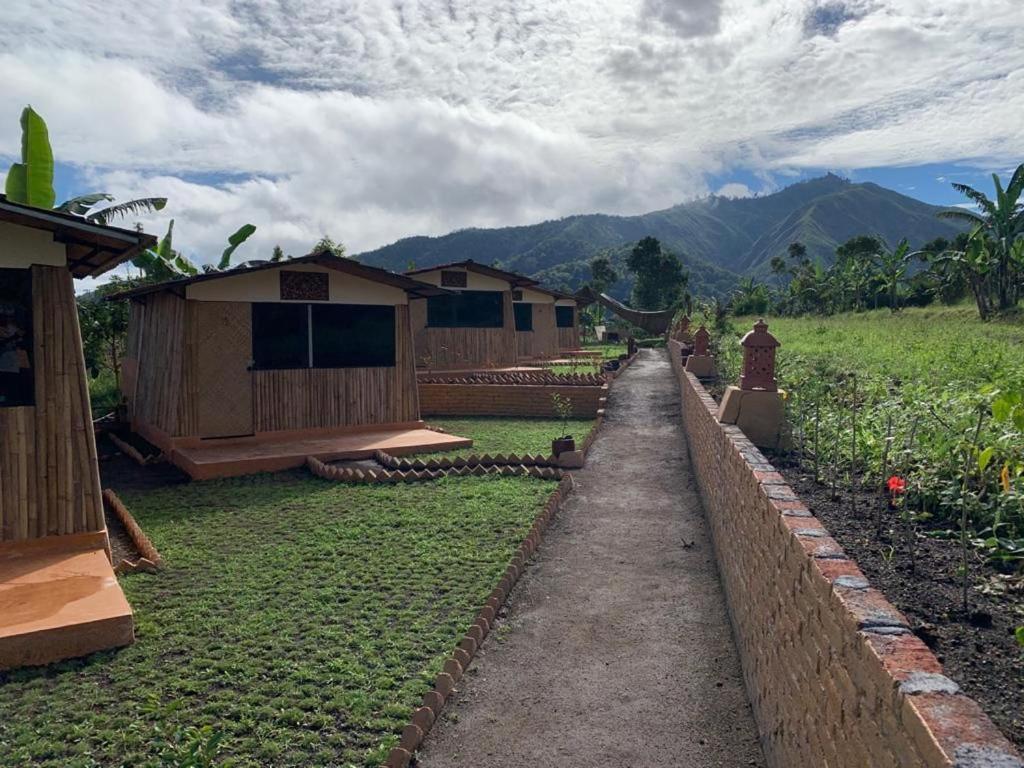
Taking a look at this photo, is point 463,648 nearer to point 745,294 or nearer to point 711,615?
point 711,615

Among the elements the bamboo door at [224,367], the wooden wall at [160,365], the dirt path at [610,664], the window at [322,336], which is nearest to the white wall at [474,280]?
the window at [322,336]

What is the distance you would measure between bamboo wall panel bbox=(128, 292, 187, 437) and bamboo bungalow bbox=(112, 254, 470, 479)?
31 millimetres

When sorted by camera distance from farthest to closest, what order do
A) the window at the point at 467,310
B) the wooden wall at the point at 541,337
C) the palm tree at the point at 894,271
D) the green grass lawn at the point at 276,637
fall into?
1. the palm tree at the point at 894,271
2. the wooden wall at the point at 541,337
3. the window at the point at 467,310
4. the green grass lawn at the point at 276,637

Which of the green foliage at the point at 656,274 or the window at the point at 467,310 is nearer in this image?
the window at the point at 467,310

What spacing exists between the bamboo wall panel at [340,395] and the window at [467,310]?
8207 mm

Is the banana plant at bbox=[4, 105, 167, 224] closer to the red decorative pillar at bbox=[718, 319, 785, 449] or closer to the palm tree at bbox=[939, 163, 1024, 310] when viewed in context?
the red decorative pillar at bbox=[718, 319, 785, 449]

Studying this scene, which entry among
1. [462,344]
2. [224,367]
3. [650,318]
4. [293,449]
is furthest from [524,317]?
[650,318]

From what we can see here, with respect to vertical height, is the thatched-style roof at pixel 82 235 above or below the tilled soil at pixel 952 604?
above

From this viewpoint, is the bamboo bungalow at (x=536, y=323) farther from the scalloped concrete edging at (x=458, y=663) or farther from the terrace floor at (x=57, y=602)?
the terrace floor at (x=57, y=602)

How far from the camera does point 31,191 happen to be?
1207 cm

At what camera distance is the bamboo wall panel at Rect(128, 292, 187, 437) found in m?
11.4

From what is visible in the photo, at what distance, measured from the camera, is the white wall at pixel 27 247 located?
6.32 metres

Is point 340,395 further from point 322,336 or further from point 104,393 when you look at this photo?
point 104,393

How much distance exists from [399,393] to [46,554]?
23.3 ft
